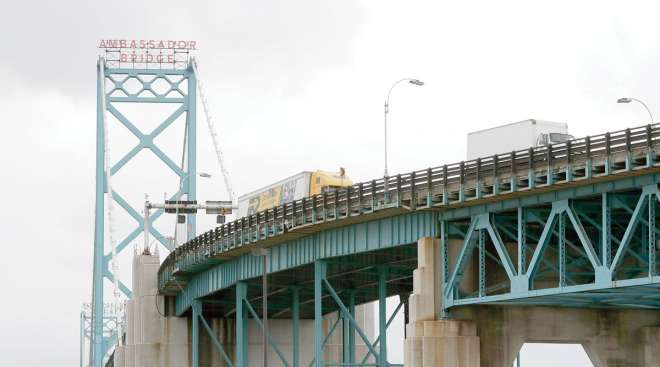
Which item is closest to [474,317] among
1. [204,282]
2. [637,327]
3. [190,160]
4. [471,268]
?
[471,268]

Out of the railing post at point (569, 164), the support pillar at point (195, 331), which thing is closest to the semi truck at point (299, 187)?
the support pillar at point (195, 331)

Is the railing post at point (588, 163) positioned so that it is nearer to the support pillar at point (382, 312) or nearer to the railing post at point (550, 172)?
the railing post at point (550, 172)

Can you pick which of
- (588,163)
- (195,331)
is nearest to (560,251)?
(588,163)

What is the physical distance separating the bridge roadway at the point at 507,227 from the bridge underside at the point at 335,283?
Answer: 0.24 m

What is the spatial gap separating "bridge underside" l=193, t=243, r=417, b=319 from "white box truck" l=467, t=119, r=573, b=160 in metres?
5.52

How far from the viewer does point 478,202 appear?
60.4m

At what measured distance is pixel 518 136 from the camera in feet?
207

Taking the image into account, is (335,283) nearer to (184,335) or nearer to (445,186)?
(184,335)

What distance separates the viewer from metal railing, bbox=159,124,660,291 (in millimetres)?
53000

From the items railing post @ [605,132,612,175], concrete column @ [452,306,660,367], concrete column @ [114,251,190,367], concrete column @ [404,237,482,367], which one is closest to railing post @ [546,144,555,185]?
railing post @ [605,132,612,175]

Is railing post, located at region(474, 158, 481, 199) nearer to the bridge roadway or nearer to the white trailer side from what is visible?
the bridge roadway

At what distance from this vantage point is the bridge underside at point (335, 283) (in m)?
74.8

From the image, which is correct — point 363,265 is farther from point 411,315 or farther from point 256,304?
point 256,304

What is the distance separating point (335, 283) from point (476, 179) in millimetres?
28635
